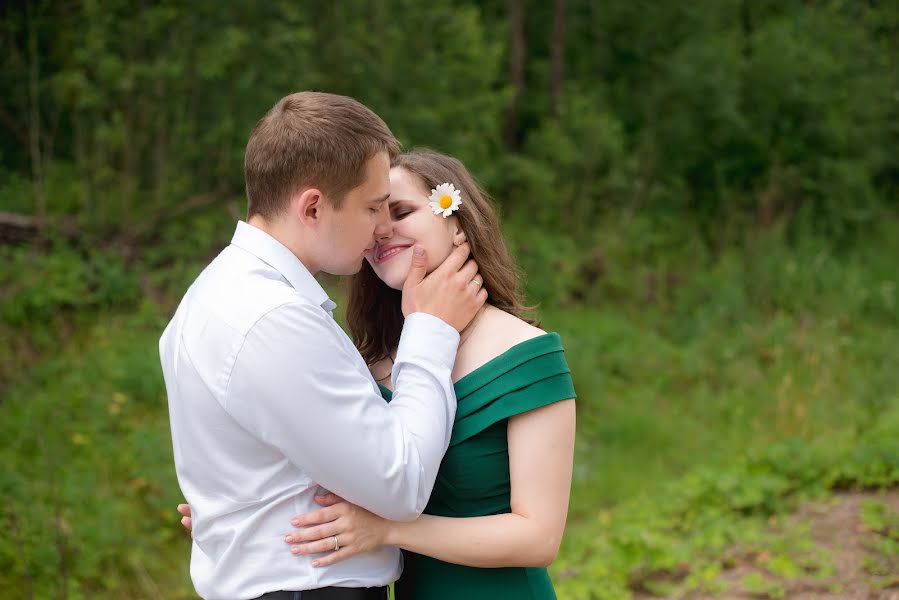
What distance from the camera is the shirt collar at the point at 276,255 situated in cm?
208

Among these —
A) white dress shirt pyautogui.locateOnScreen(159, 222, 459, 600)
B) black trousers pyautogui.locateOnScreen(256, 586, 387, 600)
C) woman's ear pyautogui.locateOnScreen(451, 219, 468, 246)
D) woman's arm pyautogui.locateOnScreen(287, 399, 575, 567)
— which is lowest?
black trousers pyautogui.locateOnScreen(256, 586, 387, 600)

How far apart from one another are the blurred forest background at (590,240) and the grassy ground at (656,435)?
23 millimetres

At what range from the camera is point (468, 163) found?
9.10m

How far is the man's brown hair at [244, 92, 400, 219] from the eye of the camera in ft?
6.78

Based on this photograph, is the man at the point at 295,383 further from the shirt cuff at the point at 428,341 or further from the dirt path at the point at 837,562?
the dirt path at the point at 837,562

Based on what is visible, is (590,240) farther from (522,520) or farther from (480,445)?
(522,520)

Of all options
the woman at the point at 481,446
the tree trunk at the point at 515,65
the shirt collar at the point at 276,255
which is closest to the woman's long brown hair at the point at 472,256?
the woman at the point at 481,446

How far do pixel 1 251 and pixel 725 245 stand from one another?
23.3 feet

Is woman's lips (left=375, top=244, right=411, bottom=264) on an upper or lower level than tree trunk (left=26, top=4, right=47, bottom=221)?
upper

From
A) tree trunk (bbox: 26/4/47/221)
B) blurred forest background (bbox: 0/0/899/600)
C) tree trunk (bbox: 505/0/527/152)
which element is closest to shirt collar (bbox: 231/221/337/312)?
blurred forest background (bbox: 0/0/899/600)

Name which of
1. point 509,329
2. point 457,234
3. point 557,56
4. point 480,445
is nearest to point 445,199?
point 457,234

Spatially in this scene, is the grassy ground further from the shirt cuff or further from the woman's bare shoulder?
the shirt cuff

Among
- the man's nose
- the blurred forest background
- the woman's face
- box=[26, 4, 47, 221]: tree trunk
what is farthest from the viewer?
box=[26, 4, 47, 221]: tree trunk

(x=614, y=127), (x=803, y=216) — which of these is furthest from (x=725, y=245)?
(x=614, y=127)
